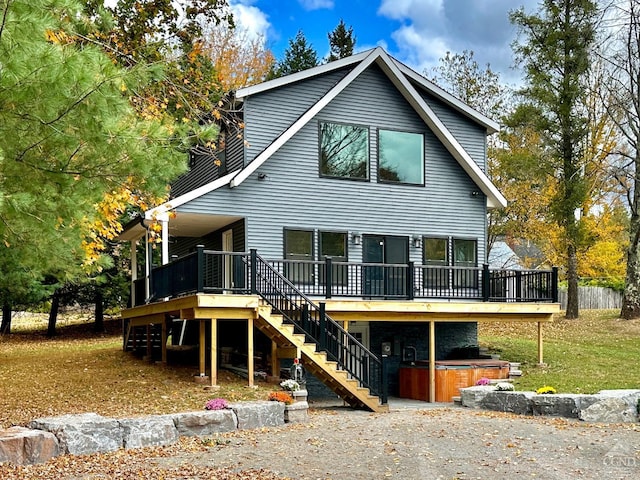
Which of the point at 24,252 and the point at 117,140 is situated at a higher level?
the point at 117,140

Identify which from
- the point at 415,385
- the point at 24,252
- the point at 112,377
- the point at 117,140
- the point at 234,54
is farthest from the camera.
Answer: the point at 234,54

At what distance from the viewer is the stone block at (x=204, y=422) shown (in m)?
10.8

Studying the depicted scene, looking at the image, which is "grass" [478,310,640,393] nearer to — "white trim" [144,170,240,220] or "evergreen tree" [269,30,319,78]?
"white trim" [144,170,240,220]

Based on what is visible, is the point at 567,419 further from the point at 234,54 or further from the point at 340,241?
the point at 234,54

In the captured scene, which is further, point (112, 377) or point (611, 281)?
point (611, 281)

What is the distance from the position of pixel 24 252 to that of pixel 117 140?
125 inches

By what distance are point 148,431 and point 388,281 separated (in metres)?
8.96

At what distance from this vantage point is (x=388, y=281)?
711 inches

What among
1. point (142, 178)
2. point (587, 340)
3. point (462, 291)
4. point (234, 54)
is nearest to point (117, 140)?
point (142, 178)

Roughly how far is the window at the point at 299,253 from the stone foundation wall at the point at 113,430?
583 centimetres

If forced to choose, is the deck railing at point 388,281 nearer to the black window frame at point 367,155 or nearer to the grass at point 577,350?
the grass at point 577,350

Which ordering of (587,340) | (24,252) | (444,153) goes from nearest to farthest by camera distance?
(24,252), (444,153), (587,340)

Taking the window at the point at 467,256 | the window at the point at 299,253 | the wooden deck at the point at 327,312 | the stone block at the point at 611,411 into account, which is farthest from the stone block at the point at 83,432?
the window at the point at 467,256

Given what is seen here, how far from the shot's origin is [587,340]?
2361 centimetres
